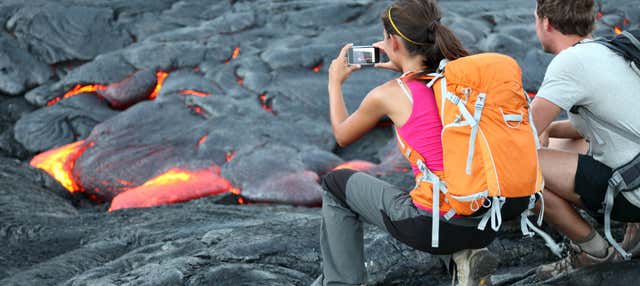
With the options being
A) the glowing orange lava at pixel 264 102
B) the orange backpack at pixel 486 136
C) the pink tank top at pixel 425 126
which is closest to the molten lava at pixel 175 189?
the glowing orange lava at pixel 264 102

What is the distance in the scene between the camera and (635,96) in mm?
3445

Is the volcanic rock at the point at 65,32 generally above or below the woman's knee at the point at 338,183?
below

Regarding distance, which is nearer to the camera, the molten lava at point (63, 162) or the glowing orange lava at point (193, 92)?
the molten lava at point (63, 162)

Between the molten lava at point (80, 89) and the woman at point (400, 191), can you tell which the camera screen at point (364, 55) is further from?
the molten lava at point (80, 89)

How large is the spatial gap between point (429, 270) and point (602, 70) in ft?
5.82

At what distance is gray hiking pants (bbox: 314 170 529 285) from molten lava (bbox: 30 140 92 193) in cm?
678

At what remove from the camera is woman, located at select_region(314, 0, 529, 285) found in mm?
3139

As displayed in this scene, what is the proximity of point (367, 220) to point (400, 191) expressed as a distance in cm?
26

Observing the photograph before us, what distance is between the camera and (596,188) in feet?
11.9

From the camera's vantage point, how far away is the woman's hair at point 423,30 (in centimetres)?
323

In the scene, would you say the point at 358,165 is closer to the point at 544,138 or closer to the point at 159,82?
the point at 159,82

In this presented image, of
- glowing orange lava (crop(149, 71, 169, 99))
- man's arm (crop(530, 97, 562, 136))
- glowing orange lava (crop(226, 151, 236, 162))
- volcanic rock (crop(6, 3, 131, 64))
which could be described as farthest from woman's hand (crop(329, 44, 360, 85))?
volcanic rock (crop(6, 3, 131, 64))

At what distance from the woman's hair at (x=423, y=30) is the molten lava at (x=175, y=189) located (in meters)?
5.72

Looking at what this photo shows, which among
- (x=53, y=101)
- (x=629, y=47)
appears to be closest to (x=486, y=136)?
(x=629, y=47)
